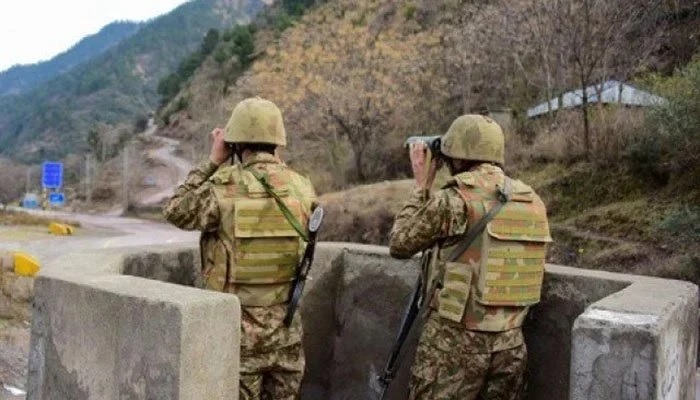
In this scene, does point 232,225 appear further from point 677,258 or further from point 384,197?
point 384,197

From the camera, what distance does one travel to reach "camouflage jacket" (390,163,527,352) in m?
2.93

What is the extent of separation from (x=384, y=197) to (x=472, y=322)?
13.2 metres

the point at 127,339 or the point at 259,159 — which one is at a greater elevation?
the point at 259,159

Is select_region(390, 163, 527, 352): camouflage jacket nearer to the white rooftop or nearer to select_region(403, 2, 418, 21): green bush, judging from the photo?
the white rooftop

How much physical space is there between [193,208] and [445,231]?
0.95 meters

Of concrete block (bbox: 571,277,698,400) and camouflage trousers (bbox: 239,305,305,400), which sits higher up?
concrete block (bbox: 571,277,698,400)

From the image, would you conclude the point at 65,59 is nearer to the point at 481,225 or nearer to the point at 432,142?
the point at 432,142

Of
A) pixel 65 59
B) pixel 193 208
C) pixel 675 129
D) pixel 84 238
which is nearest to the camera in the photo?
pixel 193 208

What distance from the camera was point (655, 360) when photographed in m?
2.27

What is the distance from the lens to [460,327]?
300 centimetres

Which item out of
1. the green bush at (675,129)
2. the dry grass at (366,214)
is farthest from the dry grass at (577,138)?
the dry grass at (366,214)

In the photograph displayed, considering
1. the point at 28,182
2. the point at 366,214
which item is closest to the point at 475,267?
Answer: the point at 366,214

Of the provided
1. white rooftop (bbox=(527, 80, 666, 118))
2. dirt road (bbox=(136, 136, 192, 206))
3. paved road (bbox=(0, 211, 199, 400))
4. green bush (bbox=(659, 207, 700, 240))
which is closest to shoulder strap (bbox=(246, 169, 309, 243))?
paved road (bbox=(0, 211, 199, 400))

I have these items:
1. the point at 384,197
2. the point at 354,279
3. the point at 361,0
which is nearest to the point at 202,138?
the point at 361,0
